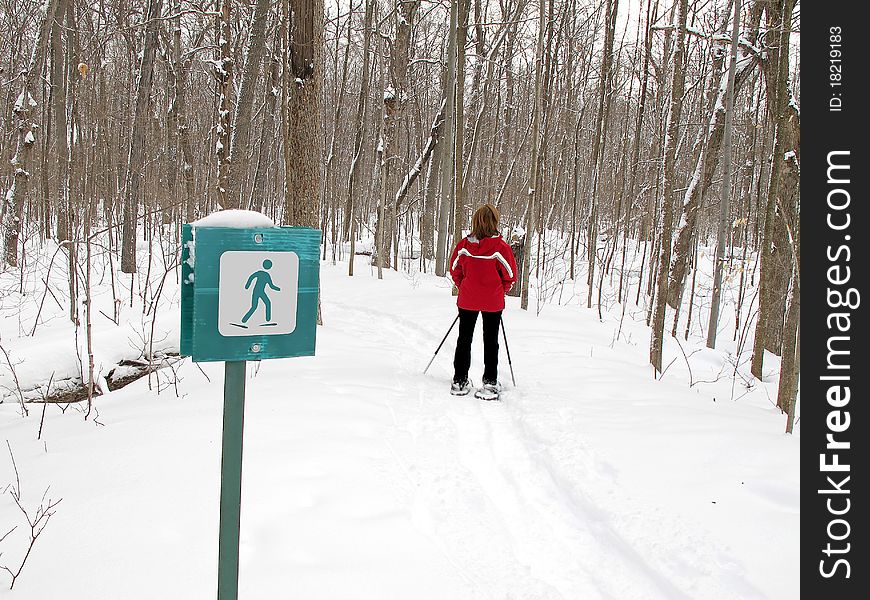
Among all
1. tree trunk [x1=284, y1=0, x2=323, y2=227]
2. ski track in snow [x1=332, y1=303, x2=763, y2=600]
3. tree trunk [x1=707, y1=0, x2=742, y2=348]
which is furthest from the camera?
tree trunk [x1=707, y1=0, x2=742, y2=348]

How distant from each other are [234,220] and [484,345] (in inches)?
162

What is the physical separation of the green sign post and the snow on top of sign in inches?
1.1

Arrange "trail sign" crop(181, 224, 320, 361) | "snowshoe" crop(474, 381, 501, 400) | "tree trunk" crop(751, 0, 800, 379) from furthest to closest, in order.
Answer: "snowshoe" crop(474, 381, 501, 400)
"tree trunk" crop(751, 0, 800, 379)
"trail sign" crop(181, 224, 320, 361)

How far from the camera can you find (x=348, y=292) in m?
13.1

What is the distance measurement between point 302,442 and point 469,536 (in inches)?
53.0

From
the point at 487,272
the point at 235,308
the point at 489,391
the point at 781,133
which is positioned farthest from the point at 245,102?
the point at 235,308

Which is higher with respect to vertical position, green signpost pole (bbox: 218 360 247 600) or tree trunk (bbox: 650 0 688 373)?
tree trunk (bbox: 650 0 688 373)

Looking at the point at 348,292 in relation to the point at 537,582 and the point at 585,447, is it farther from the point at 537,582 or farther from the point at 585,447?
the point at 537,582

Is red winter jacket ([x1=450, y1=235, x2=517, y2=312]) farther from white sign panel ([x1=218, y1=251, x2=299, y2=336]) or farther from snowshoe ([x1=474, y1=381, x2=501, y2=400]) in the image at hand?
white sign panel ([x1=218, y1=251, x2=299, y2=336])

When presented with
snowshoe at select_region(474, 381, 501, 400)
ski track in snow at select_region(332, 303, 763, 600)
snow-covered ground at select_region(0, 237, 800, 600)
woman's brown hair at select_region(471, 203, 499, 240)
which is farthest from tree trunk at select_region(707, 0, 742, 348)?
ski track in snow at select_region(332, 303, 763, 600)

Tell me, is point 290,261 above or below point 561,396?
above

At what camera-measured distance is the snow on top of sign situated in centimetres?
176

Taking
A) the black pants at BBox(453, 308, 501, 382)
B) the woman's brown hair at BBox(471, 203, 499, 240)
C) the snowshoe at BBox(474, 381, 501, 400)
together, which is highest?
the woman's brown hair at BBox(471, 203, 499, 240)
